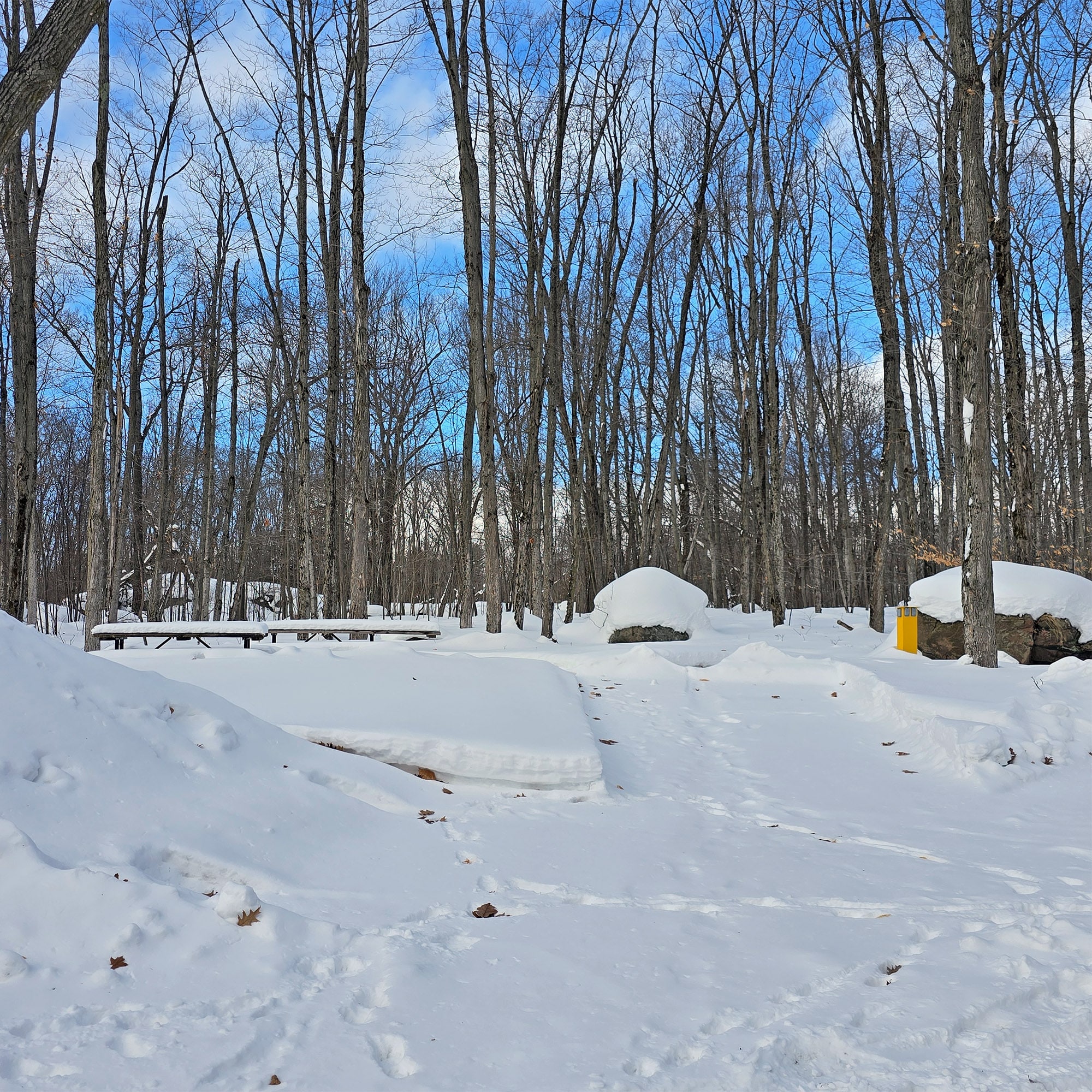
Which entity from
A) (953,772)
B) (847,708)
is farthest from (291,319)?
(953,772)

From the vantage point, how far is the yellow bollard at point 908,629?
8.96m

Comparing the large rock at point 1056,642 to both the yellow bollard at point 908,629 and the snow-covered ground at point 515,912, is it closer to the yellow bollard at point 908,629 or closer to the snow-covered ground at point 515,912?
the yellow bollard at point 908,629

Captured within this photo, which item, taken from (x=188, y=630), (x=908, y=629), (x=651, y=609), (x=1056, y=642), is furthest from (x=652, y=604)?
(x=188, y=630)

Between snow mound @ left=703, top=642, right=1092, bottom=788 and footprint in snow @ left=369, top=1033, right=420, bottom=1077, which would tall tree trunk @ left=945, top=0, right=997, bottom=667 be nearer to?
snow mound @ left=703, top=642, right=1092, bottom=788

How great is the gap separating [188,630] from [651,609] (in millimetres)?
6831

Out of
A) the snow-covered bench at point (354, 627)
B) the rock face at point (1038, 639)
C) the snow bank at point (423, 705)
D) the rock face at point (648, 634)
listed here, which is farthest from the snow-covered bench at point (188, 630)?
the rock face at point (1038, 639)

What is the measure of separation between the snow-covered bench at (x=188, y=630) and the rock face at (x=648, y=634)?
5.46 metres

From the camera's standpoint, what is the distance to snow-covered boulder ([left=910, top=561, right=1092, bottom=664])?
870 centimetres

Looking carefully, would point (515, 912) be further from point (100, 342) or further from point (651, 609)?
point (100, 342)

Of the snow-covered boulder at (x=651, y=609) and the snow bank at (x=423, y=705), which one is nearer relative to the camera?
the snow bank at (x=423, y=705)

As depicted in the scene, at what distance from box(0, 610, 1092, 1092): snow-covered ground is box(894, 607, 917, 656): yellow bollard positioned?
13.8 feet

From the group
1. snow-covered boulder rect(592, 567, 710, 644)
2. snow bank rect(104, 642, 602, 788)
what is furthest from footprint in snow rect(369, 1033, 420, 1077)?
snow-covered boulder rect(592, 567, 710, 644)

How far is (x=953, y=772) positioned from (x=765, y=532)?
10146mm

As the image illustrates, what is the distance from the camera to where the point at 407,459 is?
23.6 meters
